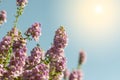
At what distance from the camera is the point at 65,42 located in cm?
1406

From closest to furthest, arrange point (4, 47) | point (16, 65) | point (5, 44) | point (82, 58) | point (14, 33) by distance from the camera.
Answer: point (16, 65) < point (4, 47) < point (5, 44) < point (14, 33) < point (82, 58)

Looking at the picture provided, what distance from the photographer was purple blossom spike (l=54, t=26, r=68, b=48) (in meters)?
14.0

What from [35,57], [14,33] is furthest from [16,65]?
[14,33]

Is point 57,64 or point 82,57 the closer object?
point 57,64

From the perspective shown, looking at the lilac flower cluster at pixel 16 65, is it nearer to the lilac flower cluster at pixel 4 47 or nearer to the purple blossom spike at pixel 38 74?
the lilac flower cluster at pixel 4 47

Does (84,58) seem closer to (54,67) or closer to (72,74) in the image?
(72,74)

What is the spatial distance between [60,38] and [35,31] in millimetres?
1009

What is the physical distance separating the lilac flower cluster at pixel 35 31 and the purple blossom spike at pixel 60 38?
2.11 feet

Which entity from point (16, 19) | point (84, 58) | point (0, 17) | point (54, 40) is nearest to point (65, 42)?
point (54, 40)

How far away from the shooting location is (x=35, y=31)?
575 inches

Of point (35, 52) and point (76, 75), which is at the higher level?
point (76, 75)

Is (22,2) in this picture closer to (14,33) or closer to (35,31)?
(14,33)

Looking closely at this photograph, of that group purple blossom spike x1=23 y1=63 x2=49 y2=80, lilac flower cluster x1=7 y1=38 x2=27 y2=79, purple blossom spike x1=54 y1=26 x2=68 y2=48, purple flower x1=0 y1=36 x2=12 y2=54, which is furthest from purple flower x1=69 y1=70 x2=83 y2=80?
purple blossom spike x1=23 y1=63 x2=49 y2=80

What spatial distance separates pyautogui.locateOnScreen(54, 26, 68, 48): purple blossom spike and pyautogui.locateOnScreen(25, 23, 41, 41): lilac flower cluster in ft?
2.11
